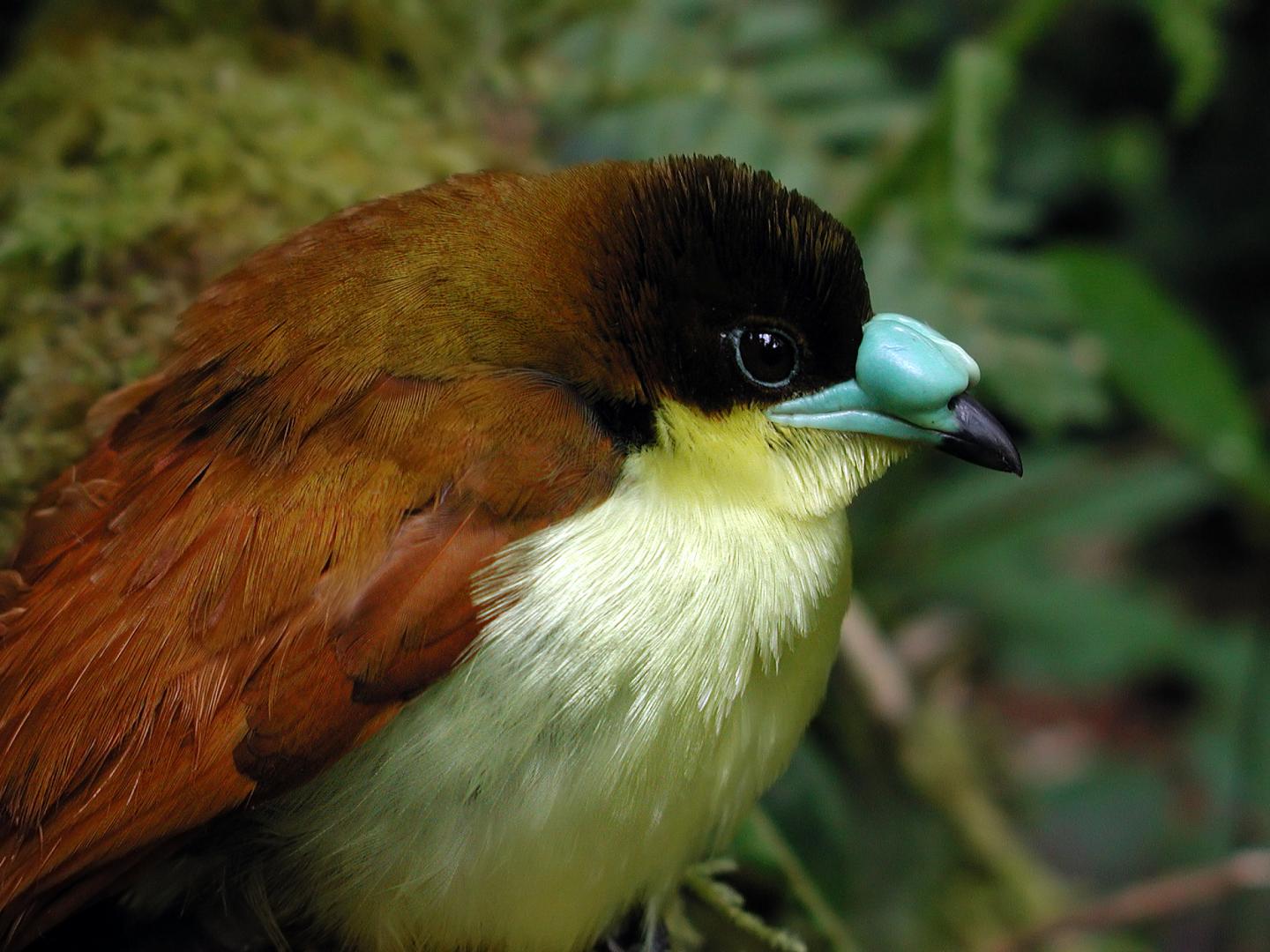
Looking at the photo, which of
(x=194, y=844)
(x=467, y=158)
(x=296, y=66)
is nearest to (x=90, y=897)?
(x=194, y=844)

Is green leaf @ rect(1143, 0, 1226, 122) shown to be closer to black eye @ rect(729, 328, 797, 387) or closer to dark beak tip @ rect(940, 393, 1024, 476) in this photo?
dark beak tip @ rect(940, 393, 1024, 476)

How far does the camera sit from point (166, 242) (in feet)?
7.14

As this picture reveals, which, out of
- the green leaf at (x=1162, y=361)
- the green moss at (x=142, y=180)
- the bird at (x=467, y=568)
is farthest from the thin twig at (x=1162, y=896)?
the green moss at (x=142, y=180)

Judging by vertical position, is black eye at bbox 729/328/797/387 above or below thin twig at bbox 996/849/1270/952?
above

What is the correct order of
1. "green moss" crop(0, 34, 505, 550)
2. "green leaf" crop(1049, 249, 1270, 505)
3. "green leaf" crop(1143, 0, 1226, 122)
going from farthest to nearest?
1. "green leaf" crop(1049, 249, 1270, 505)
2. "green leaf" crop(1143, 0, 1226, 122)
3. "green moss" crop(0, 34, 505, 550)

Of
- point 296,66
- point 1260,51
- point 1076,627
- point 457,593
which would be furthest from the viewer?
point 1260,51

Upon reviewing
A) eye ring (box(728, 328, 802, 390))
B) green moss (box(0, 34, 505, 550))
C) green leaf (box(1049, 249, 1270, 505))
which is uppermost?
green moss (box(0, 34, 505, 550))

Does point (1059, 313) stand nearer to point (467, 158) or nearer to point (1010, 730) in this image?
point (467, 158)

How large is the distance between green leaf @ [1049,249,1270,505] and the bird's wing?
1794mm

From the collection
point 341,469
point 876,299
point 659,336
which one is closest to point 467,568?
point 341,469

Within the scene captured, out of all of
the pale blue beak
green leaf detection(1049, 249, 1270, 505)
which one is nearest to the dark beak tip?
the pale blue beak

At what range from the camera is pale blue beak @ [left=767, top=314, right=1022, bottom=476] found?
60.7 inches

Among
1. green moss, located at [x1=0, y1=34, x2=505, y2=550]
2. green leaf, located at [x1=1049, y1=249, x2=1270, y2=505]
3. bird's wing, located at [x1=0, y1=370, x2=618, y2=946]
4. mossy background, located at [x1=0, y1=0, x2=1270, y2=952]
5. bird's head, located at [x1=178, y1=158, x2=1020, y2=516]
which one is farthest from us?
green leaf, located at [x1=1049, y1=249, x2=1270, y2=505]

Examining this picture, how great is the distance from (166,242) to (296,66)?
23.7 inches
